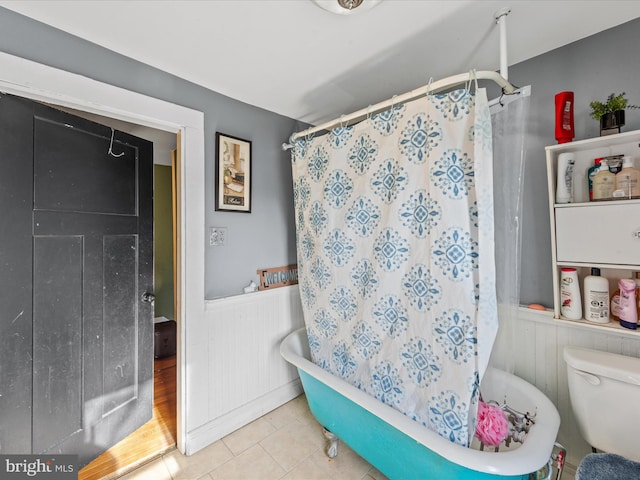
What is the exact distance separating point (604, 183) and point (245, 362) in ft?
7.19

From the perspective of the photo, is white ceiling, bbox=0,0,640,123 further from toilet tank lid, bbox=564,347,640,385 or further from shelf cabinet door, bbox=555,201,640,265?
toilet tank lid, bbox=564,347,640,385

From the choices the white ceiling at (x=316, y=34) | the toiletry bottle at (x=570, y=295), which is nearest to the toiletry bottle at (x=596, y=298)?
the toiletry bottle at (x=570, y=295)

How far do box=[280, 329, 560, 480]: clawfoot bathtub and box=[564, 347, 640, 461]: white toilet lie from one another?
0.51 ft

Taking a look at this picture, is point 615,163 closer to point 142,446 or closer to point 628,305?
point 628,305

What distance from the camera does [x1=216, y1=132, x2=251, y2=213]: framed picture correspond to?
1.78m

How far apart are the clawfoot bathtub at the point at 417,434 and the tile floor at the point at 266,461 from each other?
117mm

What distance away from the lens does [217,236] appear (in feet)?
5.87

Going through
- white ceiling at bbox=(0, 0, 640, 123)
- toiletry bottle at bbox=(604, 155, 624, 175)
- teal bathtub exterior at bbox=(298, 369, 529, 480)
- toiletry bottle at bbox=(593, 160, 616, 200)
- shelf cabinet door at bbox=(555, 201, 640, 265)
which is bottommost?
teal bathtub exterior at bbox=(298, 369, 529, 480)

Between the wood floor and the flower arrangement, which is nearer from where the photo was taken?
the flower arrangement

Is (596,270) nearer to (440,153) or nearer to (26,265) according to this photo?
(440,153)

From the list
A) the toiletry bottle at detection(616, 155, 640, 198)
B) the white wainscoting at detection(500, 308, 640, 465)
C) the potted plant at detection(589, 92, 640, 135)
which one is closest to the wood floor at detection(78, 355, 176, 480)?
the white wainscoting at detection(500, 308, 640, 465)

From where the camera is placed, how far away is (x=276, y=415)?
1.98 m

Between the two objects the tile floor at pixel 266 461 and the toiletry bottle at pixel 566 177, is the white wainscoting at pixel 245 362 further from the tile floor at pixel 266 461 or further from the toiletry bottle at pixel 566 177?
the toiletry bottle at pixel 566 177

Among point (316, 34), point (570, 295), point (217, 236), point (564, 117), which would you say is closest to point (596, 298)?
point (570, 295)
